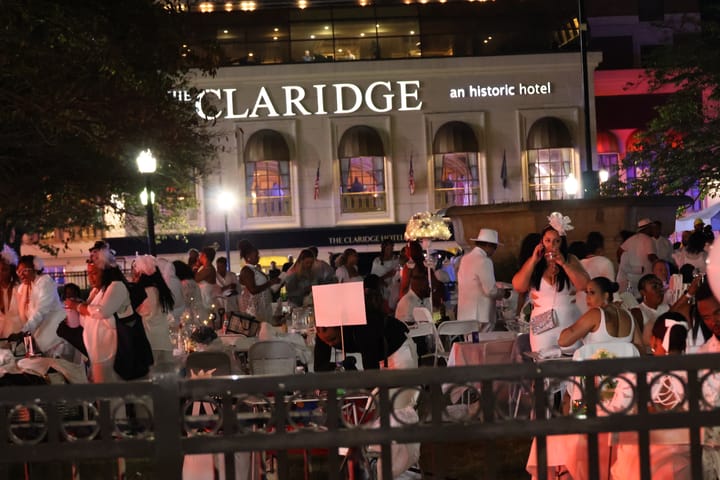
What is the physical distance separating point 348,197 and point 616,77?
12.1 metres

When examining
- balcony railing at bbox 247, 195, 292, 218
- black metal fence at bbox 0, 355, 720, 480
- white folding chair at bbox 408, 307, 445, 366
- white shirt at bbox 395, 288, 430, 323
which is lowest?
white folding chair at bbox 408, 307, 445, 366

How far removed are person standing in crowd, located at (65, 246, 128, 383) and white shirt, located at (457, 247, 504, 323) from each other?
4442mm

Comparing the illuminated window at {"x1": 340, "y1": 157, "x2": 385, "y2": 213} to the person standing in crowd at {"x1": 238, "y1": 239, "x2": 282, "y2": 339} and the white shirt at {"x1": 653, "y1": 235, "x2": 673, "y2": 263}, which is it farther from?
the person standing in crowd at {"x1": 238, "y1": 239, "x2": 282, "y2": 339}

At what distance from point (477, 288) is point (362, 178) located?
28.4 m

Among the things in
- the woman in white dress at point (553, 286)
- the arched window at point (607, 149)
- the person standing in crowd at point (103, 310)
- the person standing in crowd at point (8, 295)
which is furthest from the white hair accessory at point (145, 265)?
the arched window at point (607, 149)

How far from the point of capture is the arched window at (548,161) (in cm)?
4159

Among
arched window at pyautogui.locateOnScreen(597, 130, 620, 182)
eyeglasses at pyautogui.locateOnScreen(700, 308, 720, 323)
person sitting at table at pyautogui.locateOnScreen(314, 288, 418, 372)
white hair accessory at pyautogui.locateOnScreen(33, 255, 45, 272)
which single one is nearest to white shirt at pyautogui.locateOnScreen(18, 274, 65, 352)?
white hair accessory at pyautogui.locateOnScreen(33, 255, 45, 272)

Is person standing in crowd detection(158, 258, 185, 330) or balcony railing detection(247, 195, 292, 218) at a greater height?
balcony railing detection(247, 195, 292, 218)

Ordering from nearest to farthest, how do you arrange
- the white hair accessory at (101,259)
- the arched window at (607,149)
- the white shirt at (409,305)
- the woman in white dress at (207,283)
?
the white hair accessory at (101,259), the white shirt at (409,305), the woman in white dress at (207,283), the arched window at (607,149)

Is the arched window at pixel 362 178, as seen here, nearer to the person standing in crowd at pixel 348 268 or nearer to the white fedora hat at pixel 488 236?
the person standing in crowd at pixel 348 268

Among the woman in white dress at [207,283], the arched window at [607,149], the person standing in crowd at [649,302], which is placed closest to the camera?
the person standing in crowd at [649,302]

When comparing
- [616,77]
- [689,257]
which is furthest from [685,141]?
[616,77]

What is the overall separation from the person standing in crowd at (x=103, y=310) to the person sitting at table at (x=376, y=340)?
2.75 metres

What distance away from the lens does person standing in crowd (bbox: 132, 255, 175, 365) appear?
12.0m
